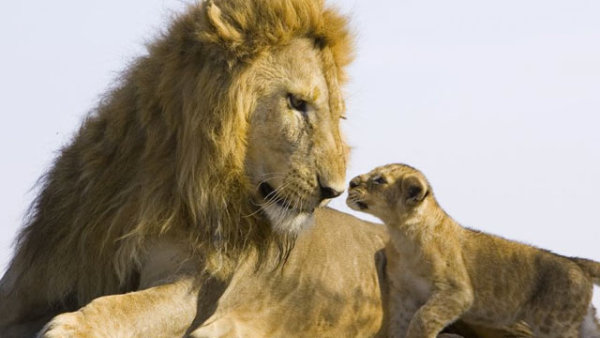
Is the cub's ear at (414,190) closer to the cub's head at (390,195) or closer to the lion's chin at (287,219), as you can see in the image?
the cub's head at (390,195)

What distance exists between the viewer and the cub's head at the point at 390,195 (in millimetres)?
5410

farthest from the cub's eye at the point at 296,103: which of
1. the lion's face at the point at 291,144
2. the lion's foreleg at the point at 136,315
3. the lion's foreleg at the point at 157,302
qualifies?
the lion's foreleg at the point at 136,315

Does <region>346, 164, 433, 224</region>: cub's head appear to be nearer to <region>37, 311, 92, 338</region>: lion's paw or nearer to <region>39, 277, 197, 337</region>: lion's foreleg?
<region>39, 277, 197, 337</region>: lion's foreleg

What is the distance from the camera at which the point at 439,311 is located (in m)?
5.09

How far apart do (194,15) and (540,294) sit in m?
1.95

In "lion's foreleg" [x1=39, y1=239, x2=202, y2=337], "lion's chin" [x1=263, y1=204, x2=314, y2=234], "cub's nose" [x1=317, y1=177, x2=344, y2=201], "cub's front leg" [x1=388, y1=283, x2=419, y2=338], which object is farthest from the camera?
"cub's front leg" [x1=388, y1=283, x2=419, y2=338]

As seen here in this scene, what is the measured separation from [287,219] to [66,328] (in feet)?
3.11

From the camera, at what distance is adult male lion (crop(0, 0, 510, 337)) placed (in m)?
4.48

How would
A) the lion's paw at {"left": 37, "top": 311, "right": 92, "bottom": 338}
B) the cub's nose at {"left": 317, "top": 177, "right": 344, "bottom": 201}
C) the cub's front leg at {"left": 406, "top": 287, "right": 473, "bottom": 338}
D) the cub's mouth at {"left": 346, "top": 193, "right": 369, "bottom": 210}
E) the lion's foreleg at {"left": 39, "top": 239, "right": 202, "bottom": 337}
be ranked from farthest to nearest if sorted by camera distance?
the cub's mouth at {"left": 346, "top": 193, "right": 369, "bottom": 210}, the cub's front leg at {"left": 406, "top": 287, "right": 473, "bottom": 338}, the cub's nose at {"left": 317, "top": 177, "right": 344, "bottom": 201}, the lion's foreleg at {"left": 39, "top": 239, "right": 202, "bottom": 337}, the lion's paw at {"left": 37, "top": 311, "right": 92, "bottom": 338}

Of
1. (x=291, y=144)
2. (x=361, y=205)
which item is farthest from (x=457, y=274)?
(x=291, y=144)

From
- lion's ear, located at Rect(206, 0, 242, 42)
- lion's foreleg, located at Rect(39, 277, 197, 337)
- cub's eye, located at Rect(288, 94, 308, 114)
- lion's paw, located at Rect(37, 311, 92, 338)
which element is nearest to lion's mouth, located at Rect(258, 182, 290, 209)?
cub's eye, located at Rect(288, 94, 308, 114)

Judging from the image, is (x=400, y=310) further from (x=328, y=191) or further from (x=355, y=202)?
(x=328, y=191)

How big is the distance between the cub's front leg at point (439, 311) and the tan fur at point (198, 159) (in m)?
0.70

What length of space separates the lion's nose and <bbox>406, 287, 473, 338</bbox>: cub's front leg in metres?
0.87
